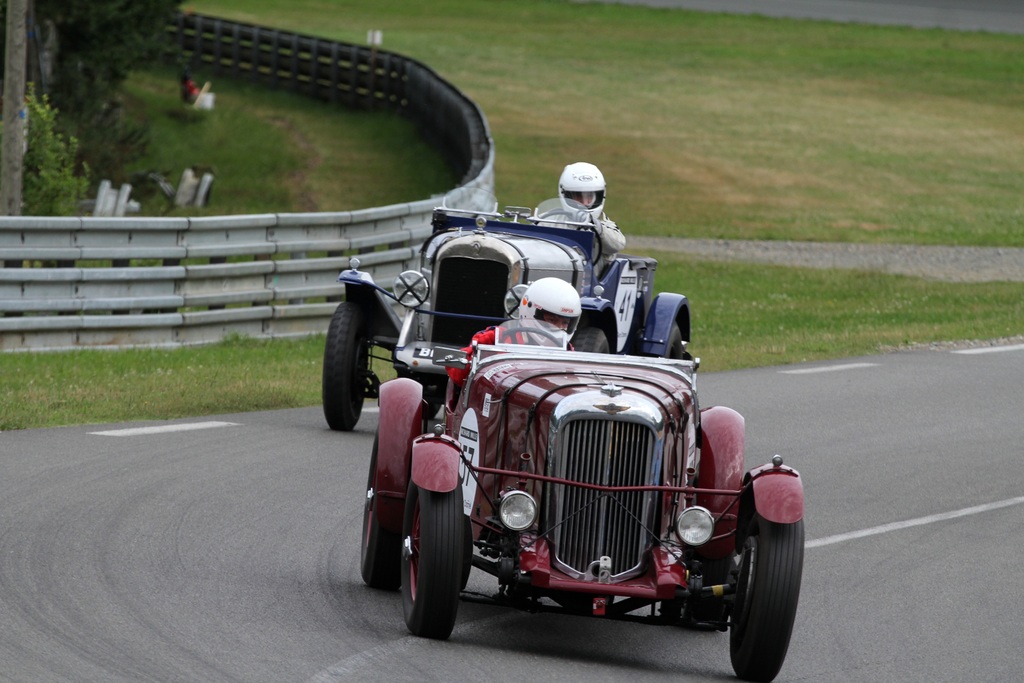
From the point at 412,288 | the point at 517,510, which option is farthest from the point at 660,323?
the point at 517,510

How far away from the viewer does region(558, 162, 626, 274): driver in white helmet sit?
1315 cm

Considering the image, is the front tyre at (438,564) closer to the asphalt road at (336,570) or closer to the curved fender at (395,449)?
the asphalt road at (336,570)

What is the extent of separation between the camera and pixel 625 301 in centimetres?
1339

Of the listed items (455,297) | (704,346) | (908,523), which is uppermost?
(455,297)

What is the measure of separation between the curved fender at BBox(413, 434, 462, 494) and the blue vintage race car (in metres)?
4.95

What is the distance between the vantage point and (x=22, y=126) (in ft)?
64.0

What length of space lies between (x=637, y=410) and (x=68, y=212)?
16.7 m

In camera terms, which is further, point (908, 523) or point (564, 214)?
point (564, 214)

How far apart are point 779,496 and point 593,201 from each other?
6.91m

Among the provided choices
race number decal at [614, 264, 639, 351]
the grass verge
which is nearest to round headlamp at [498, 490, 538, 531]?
the grass verge

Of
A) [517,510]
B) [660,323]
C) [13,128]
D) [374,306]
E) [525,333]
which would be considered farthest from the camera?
[13,128]

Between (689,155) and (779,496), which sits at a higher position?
(779,496)

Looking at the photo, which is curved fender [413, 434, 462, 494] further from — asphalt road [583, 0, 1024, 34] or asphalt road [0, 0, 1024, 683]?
asphalt road [583, 0, 1024, 34]

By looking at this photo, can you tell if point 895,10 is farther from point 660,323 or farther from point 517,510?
point 517,510
